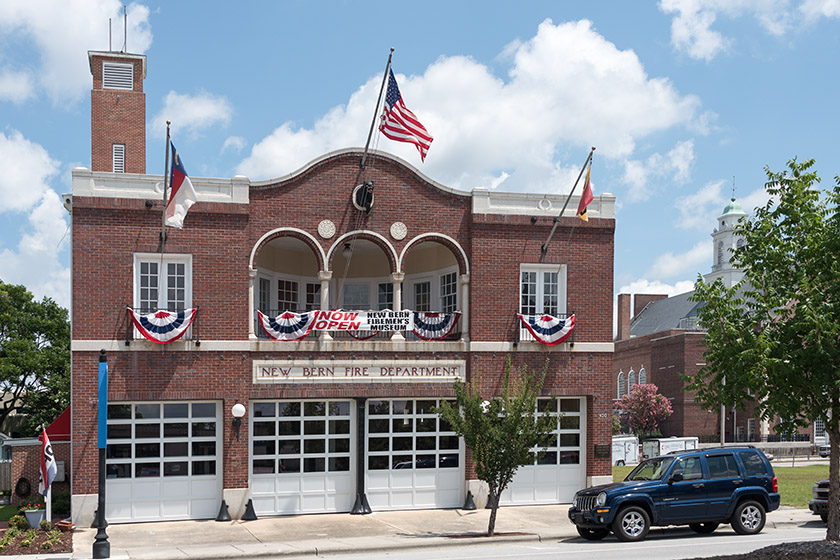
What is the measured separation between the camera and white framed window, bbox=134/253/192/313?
74.6 ft

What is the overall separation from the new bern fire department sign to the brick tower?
15782mm

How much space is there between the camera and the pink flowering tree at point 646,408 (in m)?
71.9

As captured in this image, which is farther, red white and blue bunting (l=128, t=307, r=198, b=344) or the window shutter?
the window shutter

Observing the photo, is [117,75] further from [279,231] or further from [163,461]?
[163,461]

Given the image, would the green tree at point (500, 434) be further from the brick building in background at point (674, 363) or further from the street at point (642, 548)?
the brick building in background at point (674, 363)

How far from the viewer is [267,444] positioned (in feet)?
77.6

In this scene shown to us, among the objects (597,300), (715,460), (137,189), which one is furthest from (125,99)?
(715,460)

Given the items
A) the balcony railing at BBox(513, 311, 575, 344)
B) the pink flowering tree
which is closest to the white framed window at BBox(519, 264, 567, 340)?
the balcony railing at BBox(513, 311, 575, 344)

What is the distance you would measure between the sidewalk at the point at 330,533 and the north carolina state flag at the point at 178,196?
699 centimetres

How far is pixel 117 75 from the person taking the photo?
36.6 meters

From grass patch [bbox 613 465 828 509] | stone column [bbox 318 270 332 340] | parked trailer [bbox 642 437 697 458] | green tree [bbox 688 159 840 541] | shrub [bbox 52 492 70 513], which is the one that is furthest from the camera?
parked trailer [bbox 642 437 697 458]

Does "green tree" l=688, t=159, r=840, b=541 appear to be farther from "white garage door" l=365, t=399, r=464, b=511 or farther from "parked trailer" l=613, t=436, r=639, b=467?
"parked trailer" l=613, t=436, r=639, b=467

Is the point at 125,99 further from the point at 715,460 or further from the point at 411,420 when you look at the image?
the point at 715,460

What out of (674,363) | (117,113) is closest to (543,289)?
(117,113)
